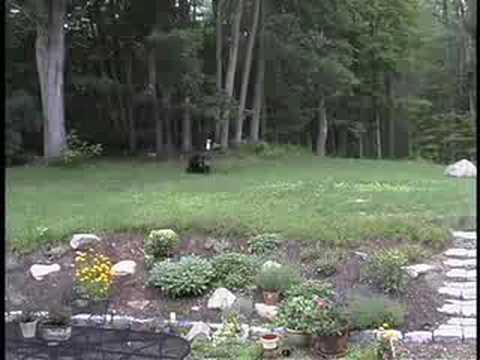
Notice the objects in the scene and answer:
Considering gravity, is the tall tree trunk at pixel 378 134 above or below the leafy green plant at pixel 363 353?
above

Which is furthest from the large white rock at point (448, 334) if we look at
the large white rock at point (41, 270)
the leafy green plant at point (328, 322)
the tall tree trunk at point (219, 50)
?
the tall tree trunk at point (219, 50)

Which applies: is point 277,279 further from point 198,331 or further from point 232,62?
point 232,62

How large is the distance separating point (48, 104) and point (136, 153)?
3206mm

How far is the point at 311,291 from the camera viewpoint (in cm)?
461

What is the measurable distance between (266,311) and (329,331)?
72 centimetres

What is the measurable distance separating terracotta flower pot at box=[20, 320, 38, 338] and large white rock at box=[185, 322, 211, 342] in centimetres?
94

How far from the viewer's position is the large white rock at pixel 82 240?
5.63 metres

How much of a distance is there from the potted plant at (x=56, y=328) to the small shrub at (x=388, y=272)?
209 cm

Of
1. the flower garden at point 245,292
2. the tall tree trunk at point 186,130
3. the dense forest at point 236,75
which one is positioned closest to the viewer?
the flower garden at point 245,292

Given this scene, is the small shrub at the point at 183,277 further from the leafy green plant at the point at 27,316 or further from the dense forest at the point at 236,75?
the dense forest at the point at 236,75

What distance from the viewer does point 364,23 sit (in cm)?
1977

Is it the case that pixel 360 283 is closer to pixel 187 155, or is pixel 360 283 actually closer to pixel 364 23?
pixel 187 155

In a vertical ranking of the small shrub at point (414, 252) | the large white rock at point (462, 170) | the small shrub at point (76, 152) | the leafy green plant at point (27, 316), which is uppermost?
the small shrub at point (76, 152)

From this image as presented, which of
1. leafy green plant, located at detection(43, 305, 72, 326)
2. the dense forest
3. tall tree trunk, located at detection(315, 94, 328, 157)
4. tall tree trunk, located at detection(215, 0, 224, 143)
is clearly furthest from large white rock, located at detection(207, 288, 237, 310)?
tall tree trunk, located at detection(315, 94, 328, 157)
